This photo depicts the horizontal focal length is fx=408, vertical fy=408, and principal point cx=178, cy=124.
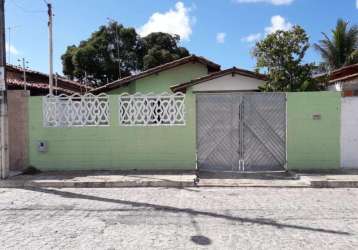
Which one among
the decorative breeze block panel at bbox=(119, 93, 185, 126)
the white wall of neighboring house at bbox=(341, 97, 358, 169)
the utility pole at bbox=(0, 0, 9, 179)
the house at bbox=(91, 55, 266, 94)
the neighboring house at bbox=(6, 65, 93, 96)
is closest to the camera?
the utility pole at bbox=(0, 0, 9, 179)

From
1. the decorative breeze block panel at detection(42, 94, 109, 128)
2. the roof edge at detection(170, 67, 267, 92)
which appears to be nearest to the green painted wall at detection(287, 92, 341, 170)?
the decorative breeze block panel at detection(42, 94, 109, 128)

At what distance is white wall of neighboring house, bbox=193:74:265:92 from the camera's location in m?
16.3

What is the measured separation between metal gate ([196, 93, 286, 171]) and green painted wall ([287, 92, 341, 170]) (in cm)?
22

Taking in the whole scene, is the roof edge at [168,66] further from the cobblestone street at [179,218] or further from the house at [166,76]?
the cobblestone street at [179,218]

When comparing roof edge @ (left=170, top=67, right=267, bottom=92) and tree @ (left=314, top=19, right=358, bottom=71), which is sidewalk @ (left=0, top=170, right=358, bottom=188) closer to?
roof edge @ (left=170, top=67, right=267, bottom=92)

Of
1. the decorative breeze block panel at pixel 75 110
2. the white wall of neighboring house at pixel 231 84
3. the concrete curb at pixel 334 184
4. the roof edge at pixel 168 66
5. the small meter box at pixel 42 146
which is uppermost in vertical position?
the roof edge at pixel 168 66

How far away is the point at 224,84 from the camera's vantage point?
16438 millimetres

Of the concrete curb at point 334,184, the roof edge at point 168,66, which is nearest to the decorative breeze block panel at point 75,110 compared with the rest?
the concrete curb at point 334,184

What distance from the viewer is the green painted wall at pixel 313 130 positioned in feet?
33.6

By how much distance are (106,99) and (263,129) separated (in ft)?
13.4

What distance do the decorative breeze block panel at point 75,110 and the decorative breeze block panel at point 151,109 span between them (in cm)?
49

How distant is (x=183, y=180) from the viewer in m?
9.16

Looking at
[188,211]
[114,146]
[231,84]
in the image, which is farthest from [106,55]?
[188,211]

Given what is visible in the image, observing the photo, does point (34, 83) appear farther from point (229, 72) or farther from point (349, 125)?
point (349, 125)
